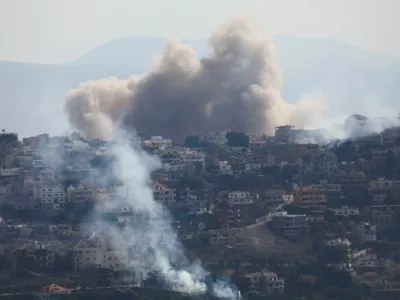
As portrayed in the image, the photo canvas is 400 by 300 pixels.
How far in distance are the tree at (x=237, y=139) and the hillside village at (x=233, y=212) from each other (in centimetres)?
6

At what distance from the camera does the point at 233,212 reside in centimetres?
5884

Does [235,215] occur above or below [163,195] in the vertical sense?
below

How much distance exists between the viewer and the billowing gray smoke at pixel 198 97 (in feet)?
251

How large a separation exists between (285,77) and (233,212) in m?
65.5

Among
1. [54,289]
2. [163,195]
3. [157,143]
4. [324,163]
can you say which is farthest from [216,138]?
[54,289]

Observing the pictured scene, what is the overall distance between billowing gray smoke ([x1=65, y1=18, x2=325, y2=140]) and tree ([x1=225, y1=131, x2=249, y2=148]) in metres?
4.32

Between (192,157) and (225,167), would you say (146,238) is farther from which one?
(192,157)

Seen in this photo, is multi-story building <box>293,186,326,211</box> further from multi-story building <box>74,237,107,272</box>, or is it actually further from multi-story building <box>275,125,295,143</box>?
A: multi-story building <box>275,125,295,143</box>

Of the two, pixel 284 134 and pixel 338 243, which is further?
pixel 284 134

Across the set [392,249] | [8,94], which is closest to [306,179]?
[392,249]

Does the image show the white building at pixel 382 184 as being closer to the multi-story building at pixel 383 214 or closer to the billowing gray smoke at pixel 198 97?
the multi-story building at pixel 383 214

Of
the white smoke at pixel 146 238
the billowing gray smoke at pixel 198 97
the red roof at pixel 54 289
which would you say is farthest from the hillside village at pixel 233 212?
the billowing gray smoke at pixel 198 97

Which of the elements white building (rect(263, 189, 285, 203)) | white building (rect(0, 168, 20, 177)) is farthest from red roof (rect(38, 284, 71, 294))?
white building (rect(0, 168, 20, 177))

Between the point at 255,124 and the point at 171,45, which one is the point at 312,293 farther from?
the point at 171,45
